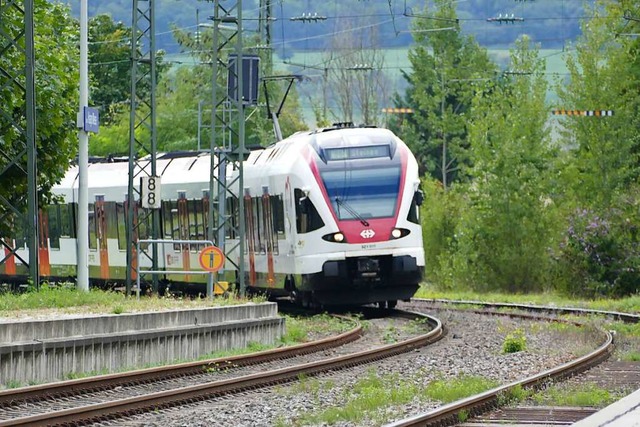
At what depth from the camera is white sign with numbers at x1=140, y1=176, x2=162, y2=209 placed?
105 ft

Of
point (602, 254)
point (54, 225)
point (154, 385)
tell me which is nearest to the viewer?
point (154, 385)

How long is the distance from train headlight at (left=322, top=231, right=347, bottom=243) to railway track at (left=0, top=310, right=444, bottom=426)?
23.7ft

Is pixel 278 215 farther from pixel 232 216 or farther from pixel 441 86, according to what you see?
pixel 441 86

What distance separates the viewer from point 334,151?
29.6 metres

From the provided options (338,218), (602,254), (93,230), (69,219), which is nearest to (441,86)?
(602,254)

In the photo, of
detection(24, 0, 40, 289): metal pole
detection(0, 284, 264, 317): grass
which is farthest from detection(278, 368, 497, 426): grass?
detection(24, 0, 40, 289): metal pole

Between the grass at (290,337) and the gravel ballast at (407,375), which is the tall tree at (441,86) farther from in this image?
the gravel ballast at (407,375)

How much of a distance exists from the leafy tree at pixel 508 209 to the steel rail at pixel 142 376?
24499 mm

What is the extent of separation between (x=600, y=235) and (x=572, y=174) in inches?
384

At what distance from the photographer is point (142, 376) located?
55.3ft

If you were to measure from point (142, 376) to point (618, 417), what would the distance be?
6.73 meters

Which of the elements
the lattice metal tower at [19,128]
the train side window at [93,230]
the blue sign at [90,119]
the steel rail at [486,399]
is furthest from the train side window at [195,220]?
the steel rail at [486,399]

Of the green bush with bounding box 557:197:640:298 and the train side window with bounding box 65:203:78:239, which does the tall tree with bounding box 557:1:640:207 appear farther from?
the train side window with bounding box 65:203:78:239

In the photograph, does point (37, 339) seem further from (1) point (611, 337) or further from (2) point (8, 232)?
(2) point (8, 232)
